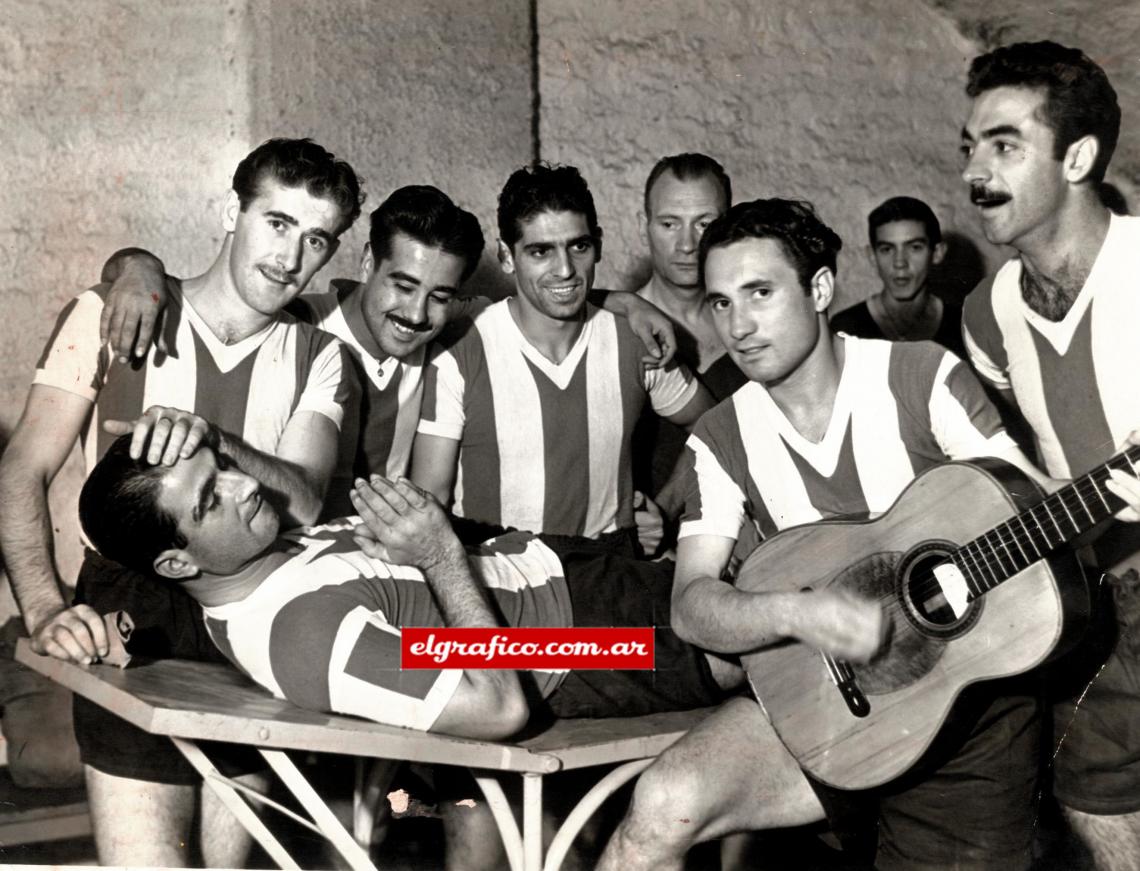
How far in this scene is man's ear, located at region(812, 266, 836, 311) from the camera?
220 cm

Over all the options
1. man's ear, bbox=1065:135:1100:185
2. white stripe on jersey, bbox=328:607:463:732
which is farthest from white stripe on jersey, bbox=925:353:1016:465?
white stripe on jersey, bbox=328:607:463:732

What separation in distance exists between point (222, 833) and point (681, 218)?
1959 mm

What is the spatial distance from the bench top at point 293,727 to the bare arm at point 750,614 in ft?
0.70

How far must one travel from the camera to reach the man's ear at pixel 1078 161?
2125 mm

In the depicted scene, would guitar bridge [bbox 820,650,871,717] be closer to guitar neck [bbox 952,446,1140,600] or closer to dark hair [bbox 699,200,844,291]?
guitar neck [bbox 952,446,1140,600]

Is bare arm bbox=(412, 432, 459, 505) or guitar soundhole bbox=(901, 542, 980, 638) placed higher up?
bare arm bbox=(412, 432, 459, 505)

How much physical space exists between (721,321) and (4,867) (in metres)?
1.82

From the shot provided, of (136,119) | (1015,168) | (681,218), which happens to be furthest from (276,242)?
(1015,168)

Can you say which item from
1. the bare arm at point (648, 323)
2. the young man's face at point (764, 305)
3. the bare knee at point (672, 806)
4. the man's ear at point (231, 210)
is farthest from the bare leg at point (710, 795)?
the man's ear at point (231, 210)

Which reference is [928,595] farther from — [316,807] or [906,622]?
[316,807]

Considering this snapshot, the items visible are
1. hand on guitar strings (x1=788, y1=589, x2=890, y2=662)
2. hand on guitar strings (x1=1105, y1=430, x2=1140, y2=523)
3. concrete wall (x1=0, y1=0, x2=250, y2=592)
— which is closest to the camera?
hand on guitar strings (x1=1105, y1=430, x2=1140, y2=523)

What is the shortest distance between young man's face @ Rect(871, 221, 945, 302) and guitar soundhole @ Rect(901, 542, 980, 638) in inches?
61.4

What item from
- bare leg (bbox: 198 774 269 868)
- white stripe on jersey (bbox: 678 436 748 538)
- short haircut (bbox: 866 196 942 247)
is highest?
short haircut (bbox: 866 196 942 247)

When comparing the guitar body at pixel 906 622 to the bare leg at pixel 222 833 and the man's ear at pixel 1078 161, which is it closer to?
the man's ear at pixel 1078 161
